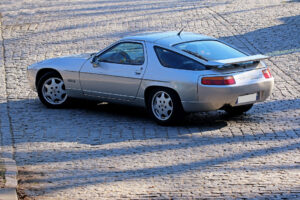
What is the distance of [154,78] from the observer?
10508 millimetres

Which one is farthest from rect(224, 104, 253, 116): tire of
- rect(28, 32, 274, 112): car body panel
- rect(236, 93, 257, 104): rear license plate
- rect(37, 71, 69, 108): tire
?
rect(37, 71, 69, 108): tire

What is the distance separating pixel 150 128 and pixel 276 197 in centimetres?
367

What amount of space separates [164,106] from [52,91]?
8.19ft

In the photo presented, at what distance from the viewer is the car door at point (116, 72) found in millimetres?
10859

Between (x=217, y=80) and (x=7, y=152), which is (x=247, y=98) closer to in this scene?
(x=217, y=80)

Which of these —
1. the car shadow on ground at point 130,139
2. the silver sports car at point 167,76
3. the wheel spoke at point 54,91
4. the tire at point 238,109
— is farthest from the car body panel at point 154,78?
the tire at point 238,109

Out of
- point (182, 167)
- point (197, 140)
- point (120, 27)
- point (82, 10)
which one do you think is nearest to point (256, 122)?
point (197, 140)

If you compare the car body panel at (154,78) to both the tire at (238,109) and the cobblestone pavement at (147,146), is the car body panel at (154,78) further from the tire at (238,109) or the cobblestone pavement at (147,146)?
the tire at (238,109)

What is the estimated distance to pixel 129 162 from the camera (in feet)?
28.8

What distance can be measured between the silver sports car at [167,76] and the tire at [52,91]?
18mm

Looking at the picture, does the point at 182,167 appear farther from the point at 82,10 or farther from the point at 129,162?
the point at 82,10

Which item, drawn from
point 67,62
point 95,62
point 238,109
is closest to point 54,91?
point 67,62

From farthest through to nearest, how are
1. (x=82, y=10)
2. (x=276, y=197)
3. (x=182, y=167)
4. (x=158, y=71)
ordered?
1. (x=82, y=10)
2. (x=158, y=71)
3. (x=182, y=167)
4. (x=276, y=197)

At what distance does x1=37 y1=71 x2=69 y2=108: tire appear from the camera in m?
12.0
